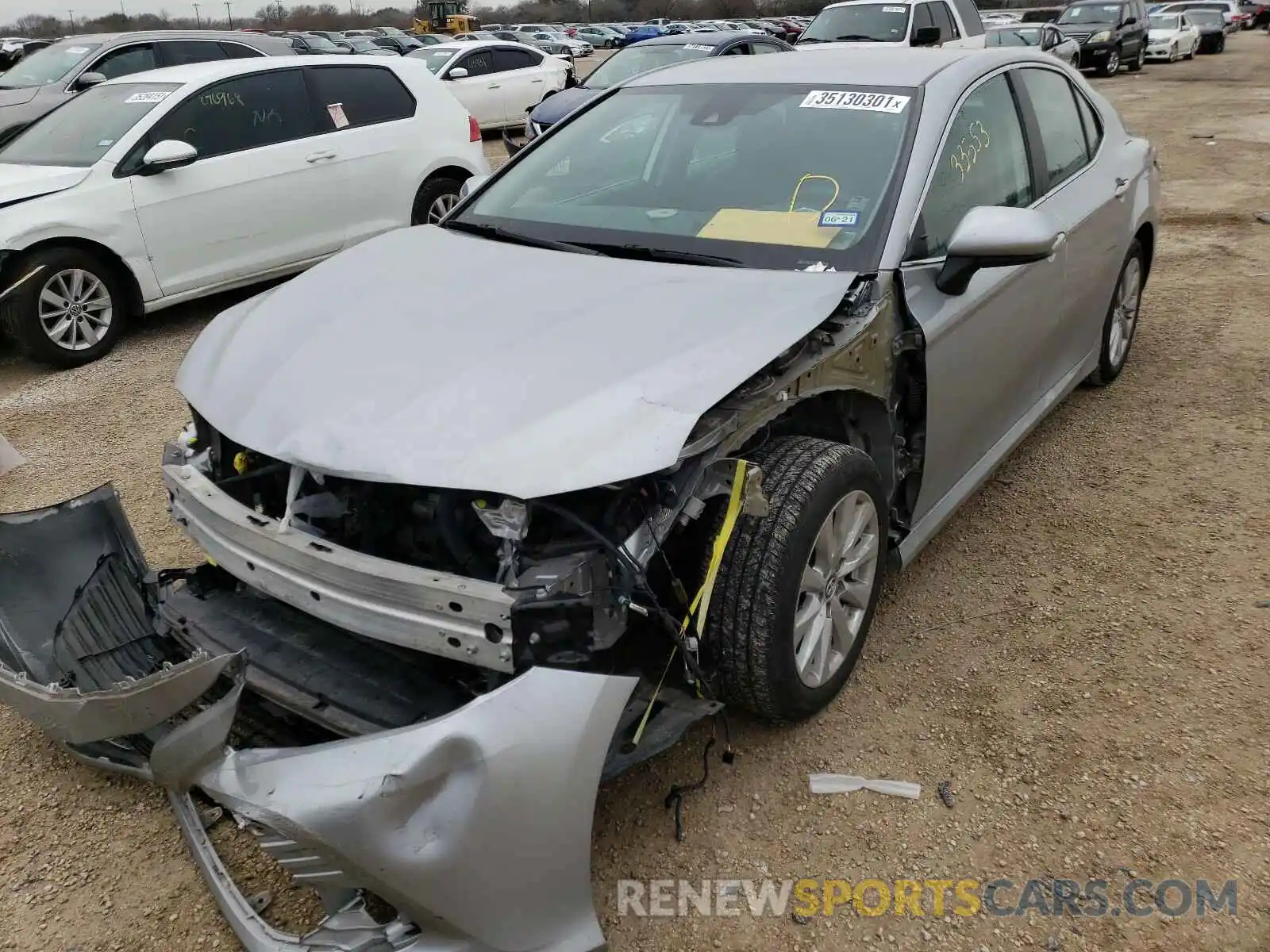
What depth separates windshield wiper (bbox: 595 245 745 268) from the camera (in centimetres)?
276

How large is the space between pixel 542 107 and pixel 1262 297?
276 inches

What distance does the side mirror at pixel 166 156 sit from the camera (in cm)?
575

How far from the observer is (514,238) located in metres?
3.15

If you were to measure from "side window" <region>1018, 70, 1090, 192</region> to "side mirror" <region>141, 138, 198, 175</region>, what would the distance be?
4734 mm

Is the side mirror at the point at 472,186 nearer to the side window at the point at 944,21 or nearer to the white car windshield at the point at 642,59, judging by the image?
the white car windshield at the point at 642,59

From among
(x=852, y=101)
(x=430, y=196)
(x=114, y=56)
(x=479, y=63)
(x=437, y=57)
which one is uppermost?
(x=852, y=101)

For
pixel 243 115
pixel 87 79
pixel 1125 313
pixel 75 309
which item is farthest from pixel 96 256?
pixel 1125 313

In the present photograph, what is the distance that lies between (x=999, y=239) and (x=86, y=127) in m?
5.91

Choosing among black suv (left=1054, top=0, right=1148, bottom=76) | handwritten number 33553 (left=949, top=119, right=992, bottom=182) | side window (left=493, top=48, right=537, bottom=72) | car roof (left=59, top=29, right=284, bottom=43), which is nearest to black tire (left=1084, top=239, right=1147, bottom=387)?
handwritten number 33553 (left=949, top=119, right=992, bottom=182)

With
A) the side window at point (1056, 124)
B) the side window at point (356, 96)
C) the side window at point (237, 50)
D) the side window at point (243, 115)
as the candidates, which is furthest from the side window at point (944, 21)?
the side window at point (1056, 124)

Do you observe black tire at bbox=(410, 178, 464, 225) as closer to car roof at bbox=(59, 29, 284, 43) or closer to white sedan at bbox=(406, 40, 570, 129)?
car roof at bbox=(59, 29, 284, 43)

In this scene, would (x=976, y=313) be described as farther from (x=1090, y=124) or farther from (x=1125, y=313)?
(x=1125, y=313)

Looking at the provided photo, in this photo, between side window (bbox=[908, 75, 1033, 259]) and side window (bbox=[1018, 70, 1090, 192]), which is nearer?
side window (bbox=[908, 75, 1033, 259])

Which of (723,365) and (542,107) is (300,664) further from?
(542,107)
